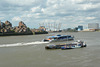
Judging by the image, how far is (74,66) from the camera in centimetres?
2238

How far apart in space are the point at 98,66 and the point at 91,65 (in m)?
1.29

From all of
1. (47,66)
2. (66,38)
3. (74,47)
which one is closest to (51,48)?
(74,47)

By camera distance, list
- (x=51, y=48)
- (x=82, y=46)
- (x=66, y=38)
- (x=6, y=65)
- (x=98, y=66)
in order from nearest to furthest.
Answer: (x=98, y=66) < (x=6, y=65) < (x=51, y=48) < (x=82, y=46) < (x=66, y=38)

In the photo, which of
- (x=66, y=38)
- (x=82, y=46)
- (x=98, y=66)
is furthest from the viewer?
(x=66, y=38)

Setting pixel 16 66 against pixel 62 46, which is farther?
pixel 62 46

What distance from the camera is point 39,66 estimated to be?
75.4 feet

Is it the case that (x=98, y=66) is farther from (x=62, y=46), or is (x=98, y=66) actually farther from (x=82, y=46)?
(x=82, y=46)

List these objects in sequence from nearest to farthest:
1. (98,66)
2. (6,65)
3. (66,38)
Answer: (98,66)
(6,65)
(66,38)

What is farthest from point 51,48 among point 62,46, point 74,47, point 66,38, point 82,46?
point 66,38

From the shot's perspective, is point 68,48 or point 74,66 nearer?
point 74,66

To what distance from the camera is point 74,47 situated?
43.0m

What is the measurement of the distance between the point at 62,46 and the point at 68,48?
→ 216 centimetres

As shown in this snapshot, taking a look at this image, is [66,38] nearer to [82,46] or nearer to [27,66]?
[82,46]

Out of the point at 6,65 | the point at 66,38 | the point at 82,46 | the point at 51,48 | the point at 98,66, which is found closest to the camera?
the point at 98,66
